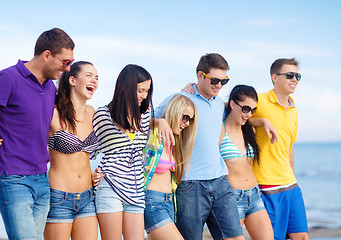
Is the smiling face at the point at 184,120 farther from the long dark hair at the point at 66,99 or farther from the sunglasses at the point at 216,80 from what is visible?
the long dark hair at the point at 66,99

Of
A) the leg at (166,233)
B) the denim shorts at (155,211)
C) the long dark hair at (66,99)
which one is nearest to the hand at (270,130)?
the denim shorts at (155,211)

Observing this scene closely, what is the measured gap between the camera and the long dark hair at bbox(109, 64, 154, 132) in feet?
14.9

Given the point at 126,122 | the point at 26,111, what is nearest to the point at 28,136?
the point at 26,111

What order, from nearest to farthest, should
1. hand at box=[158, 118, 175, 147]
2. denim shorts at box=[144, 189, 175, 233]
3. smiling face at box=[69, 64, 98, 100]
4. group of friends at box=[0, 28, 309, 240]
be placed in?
1. group of friends at box=[0, 28, 309, 240]
2. smiling face at box=[69, 64, 98, 100]
3. denim shorts at box=[144, 189, 175, 233]
4. hand at box=[158, 118, 175, 147]

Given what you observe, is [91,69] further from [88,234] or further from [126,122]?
[88,234]

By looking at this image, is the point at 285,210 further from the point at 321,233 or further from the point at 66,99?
the point at 321,233

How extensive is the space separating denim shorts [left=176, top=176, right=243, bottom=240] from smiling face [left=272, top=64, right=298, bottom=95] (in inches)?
72.1

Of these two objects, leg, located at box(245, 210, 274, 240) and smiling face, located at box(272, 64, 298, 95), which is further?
smiling face, located at box(272, 64, 298, 95)

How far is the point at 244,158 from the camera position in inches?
226

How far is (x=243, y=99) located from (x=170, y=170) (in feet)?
4.81

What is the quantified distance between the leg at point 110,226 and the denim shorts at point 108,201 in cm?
5

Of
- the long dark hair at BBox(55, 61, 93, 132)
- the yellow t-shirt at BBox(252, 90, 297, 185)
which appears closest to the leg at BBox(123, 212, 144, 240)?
the long dark hair at BBox(55, 61, 93, 132)

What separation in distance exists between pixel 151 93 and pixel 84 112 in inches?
30.0

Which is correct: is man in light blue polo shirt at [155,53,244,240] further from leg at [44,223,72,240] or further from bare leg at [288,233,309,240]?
leg at [44,223,72,240]
